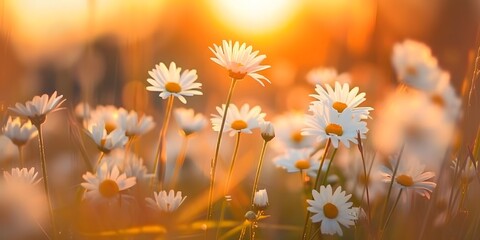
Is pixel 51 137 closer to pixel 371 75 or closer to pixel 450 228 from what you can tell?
pixel 371 75

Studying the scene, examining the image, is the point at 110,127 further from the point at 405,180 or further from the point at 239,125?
the point at 405,180

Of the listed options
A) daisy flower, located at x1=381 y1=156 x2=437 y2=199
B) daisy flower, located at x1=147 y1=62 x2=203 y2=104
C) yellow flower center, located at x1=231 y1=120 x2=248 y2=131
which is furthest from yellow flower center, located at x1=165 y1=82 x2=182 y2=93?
daisy flower, located at x1=381 y1=156 x2=437 y2=199

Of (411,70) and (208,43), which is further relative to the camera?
(208,43)

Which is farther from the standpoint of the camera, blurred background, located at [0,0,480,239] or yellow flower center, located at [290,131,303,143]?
yellow flower center, located at [290,131,303,143]

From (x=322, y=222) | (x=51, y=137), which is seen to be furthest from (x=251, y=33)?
(x=322, y=222)

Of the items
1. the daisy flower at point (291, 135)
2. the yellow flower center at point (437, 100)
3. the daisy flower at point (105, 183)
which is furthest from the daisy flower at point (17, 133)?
the yellow flower center at point (437, 100)

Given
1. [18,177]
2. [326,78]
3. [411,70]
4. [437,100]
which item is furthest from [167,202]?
[326,78]

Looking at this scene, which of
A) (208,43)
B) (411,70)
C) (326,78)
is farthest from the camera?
(208,43)

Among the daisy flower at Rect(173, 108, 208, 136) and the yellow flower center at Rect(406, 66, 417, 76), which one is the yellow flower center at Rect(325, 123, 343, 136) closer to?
the daisy flower at Rect(173, 108, 208, 136)
